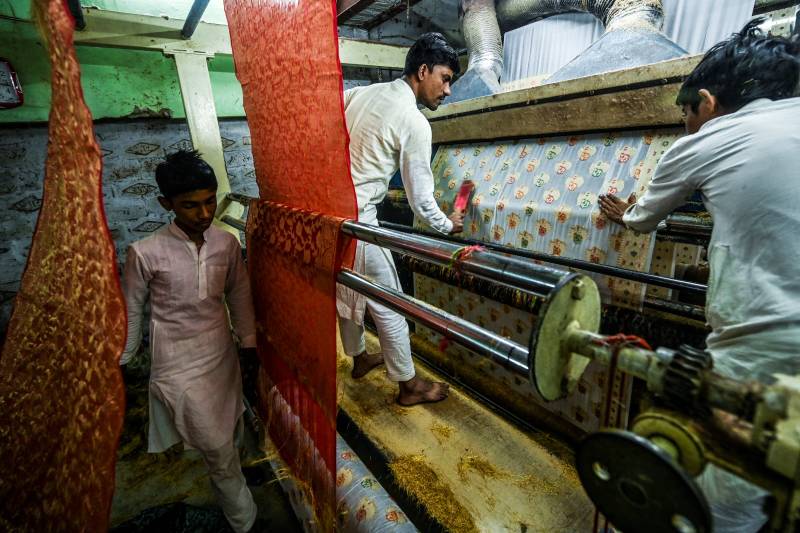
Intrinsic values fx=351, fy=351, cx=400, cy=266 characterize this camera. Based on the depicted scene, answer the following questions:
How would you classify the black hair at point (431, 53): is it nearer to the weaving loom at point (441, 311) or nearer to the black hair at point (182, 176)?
the weaving loom at point (441, 311)

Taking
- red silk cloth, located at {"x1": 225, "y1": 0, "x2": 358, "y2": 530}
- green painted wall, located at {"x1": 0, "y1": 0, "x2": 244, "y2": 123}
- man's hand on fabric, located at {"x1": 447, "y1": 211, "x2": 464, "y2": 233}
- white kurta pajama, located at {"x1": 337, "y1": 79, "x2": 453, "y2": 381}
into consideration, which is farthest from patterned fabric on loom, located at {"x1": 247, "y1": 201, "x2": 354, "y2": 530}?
green painted wall, located at {"x1": 0, "y1": 0, "x2": 244, "y2": 123}

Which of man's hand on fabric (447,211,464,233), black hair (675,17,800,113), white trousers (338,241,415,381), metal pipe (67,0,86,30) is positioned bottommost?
white trousers (338,241,415,381)

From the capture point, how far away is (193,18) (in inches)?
92.1

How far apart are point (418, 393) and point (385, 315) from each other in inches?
24.3

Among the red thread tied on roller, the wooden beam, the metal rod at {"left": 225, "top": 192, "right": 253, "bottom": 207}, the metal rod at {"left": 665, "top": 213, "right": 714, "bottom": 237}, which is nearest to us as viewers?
the metal rod at {"left": 665, "top": 213, "right": 714, "bottom": 237}

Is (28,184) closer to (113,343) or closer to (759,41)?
(113,343)

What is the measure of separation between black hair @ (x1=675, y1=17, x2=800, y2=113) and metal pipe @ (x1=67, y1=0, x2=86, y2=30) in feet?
9.82

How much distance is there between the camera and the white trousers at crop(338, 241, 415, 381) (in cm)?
211

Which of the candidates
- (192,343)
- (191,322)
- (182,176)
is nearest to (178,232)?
(182,176)

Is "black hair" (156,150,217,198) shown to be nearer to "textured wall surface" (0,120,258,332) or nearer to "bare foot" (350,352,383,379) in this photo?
"bare foot" (350,352,383,379)

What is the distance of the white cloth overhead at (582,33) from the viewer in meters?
2.83

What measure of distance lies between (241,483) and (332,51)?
7.00ft

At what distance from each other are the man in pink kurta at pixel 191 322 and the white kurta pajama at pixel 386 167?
732 mm

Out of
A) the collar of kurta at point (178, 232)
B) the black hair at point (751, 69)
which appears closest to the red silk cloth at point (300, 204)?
the collar of kurta at point (178, 232)
